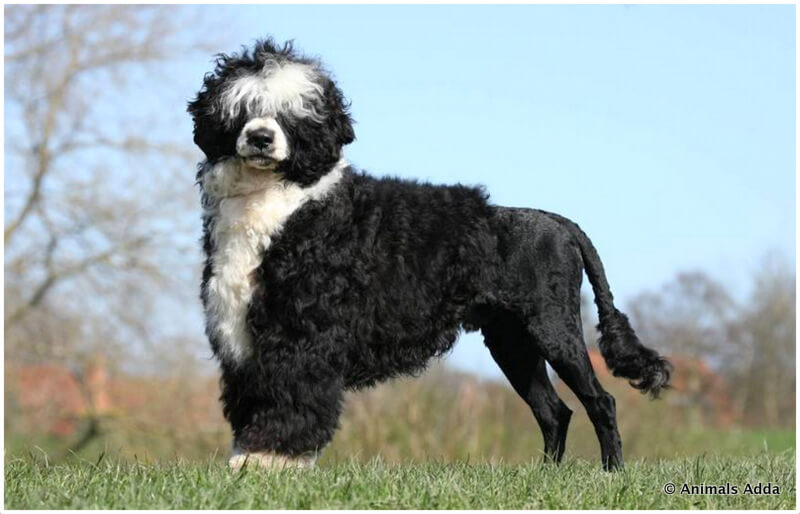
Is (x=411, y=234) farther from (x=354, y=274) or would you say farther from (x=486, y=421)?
(x=486, y=421)

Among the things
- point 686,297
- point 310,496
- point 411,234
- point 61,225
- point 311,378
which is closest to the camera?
point 310,496

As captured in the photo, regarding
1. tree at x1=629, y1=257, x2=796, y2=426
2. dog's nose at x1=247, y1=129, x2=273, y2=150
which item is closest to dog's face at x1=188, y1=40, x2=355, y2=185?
dog's nose at x1=247, y1=129, x2=273, y2=150

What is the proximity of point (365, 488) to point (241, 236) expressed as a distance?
1713 millimetres

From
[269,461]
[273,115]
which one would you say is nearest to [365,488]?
[269,461]

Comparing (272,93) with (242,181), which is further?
(242,181)

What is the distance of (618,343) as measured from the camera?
719cm

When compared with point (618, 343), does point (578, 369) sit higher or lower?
lower

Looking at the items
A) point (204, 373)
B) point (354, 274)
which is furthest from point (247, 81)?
point (204, 373)

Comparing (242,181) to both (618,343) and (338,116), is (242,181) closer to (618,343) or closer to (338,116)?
(338,116)

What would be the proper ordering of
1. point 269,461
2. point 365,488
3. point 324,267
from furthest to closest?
point 324,267, point 269,461, point 365,488

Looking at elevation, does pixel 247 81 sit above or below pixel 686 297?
below

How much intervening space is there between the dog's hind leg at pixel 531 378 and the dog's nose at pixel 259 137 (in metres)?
2.11

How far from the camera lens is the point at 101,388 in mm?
24062

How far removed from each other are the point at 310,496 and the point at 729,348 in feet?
116
